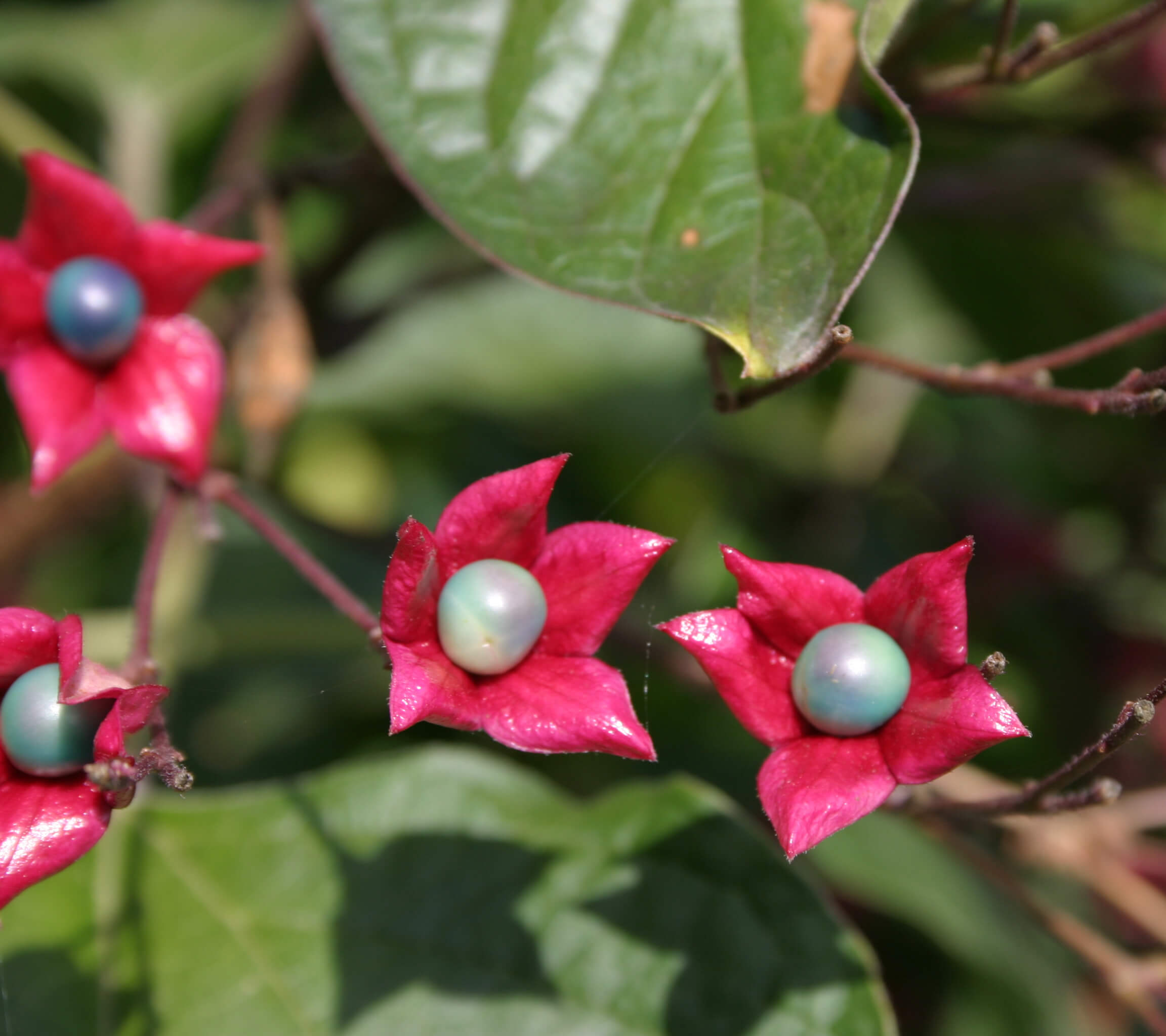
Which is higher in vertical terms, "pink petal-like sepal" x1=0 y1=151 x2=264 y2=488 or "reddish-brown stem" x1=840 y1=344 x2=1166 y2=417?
"reddish-brown stem" x1=840 y1=344 x2=1166 y2=417

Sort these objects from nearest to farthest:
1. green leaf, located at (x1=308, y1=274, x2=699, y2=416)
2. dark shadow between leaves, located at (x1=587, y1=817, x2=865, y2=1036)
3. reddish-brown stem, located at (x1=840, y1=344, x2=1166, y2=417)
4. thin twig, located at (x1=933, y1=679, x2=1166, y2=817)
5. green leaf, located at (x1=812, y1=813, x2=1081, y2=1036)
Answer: thin twig, located at (x1=933, y1=679, x2=1166, y2=817), reddish-brown stem, located at (x1=840, y1=344, x2=1166, y2=417), dark shadow between leaves, located at (x1=587, y1=817, x2=865, y2=1036), green leaf, located at (x1=812, y1=813, x2=1081, y2=1036), green leaf, located at (x1=308, y1=274, x2=699, y2=416)

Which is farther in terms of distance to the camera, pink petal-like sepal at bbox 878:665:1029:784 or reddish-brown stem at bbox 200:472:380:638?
reddish-brown stem at bbox 200:472:380:638

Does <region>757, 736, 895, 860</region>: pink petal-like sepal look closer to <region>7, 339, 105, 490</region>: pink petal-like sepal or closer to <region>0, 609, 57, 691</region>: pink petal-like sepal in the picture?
<region>0, 609, 57, 691</region>: pink petal-like sepal

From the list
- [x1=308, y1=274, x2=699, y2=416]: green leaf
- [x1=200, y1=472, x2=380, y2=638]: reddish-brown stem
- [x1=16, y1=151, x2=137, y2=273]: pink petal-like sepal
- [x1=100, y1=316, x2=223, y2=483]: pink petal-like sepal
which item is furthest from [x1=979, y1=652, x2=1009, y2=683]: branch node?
[x1=308, y1=274, x2=699, y2=416]: green leaf

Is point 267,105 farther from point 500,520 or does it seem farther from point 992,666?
point 992,666

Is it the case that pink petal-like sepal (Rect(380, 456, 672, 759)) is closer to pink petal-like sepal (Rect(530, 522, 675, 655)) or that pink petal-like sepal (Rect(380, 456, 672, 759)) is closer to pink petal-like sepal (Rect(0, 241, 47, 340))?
pink petal-like sepal (Rect(530, 522, 675, 655))

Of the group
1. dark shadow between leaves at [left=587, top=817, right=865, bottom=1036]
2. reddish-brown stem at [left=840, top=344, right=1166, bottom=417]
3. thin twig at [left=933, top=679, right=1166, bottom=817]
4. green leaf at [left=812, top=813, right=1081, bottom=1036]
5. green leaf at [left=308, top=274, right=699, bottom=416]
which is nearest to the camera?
thin twig at [left=933, top=679, right=1166, bottom=817]

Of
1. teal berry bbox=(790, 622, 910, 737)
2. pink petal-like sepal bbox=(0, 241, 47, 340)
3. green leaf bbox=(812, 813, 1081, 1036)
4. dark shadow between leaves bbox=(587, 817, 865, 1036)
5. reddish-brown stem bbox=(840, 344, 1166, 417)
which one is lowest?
green leaf bbox=(812, 813, 1081, 1036)

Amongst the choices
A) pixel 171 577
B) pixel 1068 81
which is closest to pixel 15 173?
pixel 171 577

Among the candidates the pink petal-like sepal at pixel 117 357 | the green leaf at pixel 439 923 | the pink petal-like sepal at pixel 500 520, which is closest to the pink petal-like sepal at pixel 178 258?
the pink petal-like sepal at pixel 117 357
